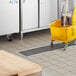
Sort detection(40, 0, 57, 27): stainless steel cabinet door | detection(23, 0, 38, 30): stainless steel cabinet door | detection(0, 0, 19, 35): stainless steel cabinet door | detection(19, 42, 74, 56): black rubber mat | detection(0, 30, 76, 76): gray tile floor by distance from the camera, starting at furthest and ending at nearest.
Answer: detection(40, 0, 57, 27): stainless steel cabinet door, detection(23, 0, 38, 30): stainless steel cabinet door, detection(0, 0, 19, 35): stainless steel cabinet door, detection(19, 42, 74, 56): black rubber mat, detection(0, 30, 76, 76): gray tile floor

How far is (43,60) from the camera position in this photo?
378cm

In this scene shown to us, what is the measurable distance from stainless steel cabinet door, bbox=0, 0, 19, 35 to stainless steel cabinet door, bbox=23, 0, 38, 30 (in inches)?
7.9

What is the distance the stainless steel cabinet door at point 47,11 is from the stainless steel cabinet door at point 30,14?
0.50ft


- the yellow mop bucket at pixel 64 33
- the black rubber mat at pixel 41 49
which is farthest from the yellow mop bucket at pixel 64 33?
the black rubber mat at pixel 41 49

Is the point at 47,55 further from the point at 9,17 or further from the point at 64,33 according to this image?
the point at 9,17

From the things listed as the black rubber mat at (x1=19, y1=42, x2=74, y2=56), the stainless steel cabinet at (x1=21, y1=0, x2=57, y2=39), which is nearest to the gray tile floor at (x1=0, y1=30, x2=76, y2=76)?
the black rubber mat at (x1=19, y1=42, x2=74, y2=56)

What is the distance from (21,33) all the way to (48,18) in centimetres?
A: 79

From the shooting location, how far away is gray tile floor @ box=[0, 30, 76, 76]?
3.38 metres

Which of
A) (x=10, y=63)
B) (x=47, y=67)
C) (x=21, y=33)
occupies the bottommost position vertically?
(x=47, y=67)

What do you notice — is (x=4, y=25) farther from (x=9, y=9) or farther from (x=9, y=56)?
(x=9, y=56)

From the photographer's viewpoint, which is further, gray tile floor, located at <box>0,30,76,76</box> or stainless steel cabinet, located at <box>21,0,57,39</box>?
stainless steel cabinet, located at <box>21,0,57,39</box>

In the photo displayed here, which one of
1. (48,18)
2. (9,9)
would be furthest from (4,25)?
(48,18)

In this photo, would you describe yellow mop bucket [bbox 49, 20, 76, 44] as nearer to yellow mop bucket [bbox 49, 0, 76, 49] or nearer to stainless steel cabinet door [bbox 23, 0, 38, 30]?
yellow mop bucket [bbox 49, 0, 76, 49]

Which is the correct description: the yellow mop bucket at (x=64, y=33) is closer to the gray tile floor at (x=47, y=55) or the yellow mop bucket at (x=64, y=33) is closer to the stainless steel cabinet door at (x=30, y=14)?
the gray tile floor at (x=47, y=55)
